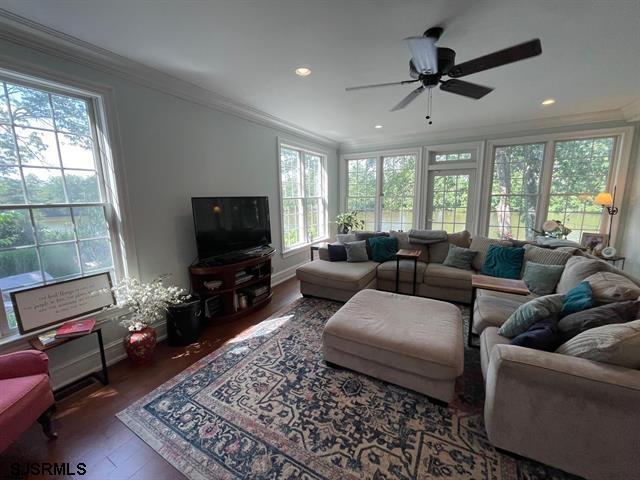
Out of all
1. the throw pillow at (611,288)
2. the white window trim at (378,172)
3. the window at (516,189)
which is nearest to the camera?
the throw pillow at (611,288)

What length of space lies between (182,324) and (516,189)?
5.67 meters

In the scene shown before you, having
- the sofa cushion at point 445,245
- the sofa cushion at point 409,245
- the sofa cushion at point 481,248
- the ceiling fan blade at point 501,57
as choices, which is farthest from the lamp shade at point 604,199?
the ceiling fan blade at point 501,57

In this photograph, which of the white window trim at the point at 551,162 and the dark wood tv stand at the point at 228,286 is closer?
the dark wood tv stand at the point at 228,286

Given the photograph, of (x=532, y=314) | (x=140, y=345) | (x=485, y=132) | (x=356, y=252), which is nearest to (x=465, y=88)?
(x=532, y=314)

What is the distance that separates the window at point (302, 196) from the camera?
4727mm

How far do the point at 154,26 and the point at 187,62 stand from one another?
0.51 m

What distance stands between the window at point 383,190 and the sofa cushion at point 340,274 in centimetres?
233

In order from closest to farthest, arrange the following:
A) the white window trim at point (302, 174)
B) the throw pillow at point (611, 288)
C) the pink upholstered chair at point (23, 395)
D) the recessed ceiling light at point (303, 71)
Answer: the pink upholstered chair at point (23, 395), the throw pillow at point (611, 288), the recessed ceiling light at point (303, 71), the white window trim at point (302, 174)

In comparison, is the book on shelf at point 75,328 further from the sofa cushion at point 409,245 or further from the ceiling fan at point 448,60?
the sofa cushion at point 409,245

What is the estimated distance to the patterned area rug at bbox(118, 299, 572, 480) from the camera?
1.46 meters

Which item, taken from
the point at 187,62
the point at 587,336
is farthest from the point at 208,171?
the point at 587,336

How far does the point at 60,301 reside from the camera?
2068 mm

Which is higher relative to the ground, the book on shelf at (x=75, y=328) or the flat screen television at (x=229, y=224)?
the flat screen television at (x=229, y=224)

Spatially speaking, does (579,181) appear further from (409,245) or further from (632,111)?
(409,245)
